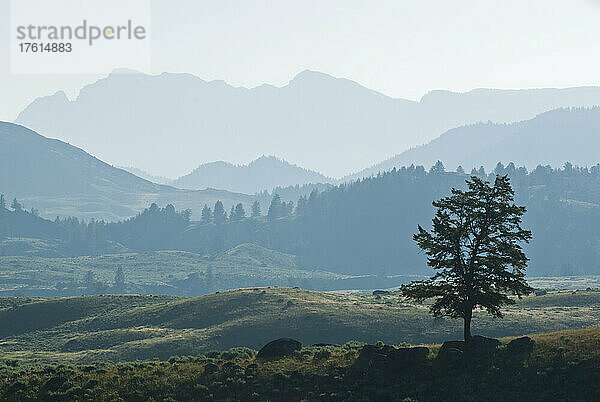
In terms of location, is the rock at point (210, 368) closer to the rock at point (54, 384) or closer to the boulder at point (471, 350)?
the rock at point (54, 384)

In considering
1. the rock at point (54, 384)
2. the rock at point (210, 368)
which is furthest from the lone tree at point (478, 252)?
the rock at point (54, 384)

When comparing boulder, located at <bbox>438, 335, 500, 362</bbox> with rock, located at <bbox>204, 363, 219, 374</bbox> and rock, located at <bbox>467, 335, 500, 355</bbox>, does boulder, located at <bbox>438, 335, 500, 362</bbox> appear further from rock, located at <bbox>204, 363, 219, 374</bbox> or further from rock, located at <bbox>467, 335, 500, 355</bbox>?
rock, located at <bbox>204, 363, 219, 374</bbox>

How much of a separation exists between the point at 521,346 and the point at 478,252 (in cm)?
969

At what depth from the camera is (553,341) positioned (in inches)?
2650

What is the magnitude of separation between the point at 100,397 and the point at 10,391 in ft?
28.7

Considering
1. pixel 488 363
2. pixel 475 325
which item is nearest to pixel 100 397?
pixel 488 363

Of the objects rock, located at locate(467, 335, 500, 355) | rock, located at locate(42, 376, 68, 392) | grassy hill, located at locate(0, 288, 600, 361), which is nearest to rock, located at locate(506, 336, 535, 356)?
rock, located at locate(467, 335, 500, 355)

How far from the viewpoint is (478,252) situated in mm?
69125

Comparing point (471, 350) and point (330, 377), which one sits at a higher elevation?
point (471, 350)

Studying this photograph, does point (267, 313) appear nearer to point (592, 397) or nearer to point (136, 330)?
point (136, 330)

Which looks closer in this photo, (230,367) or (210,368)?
(210,368)

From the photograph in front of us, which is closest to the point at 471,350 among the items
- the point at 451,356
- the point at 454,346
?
the point at 454,346

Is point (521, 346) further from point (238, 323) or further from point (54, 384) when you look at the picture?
point (238, 323)

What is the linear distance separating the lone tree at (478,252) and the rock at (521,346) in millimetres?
2963
